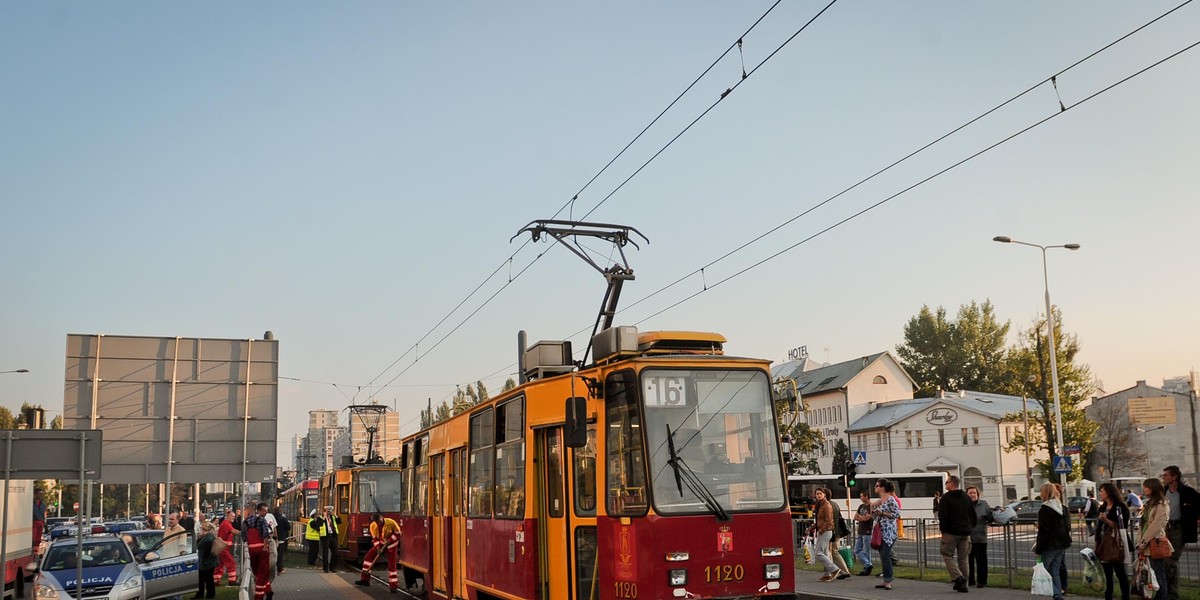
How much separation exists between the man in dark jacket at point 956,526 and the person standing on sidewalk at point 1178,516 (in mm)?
3128

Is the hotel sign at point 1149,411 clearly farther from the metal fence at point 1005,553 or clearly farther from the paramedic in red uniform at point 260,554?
the paramedic in red uniform at point 260,554

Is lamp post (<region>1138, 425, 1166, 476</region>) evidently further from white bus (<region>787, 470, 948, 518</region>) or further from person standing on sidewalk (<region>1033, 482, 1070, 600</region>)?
person standing on sidewalk (<region>1033, 482, 1070, 600</region>)

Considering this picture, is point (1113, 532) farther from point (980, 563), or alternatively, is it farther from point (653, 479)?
point (653, 479)

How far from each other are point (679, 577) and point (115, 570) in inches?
455

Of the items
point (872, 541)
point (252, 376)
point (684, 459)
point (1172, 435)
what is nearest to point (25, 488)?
point (252, 376)

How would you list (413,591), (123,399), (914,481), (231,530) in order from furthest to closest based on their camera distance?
(914,481)
(123,399)
(413,591)
(231,530)

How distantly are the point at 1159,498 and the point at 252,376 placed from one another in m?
18.8

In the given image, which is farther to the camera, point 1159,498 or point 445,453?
point 445,453

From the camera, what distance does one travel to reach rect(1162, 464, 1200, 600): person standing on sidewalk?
14.3 metres

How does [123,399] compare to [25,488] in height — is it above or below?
above

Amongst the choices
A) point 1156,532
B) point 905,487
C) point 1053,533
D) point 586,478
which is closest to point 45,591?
point 586,478

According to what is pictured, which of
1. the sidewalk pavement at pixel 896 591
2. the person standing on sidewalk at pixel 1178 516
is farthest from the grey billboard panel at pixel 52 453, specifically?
the person standing on sidewalk at pixel 1178 516

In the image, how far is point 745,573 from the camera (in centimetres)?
1100

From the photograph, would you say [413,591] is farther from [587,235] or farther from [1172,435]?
[1172,435]
